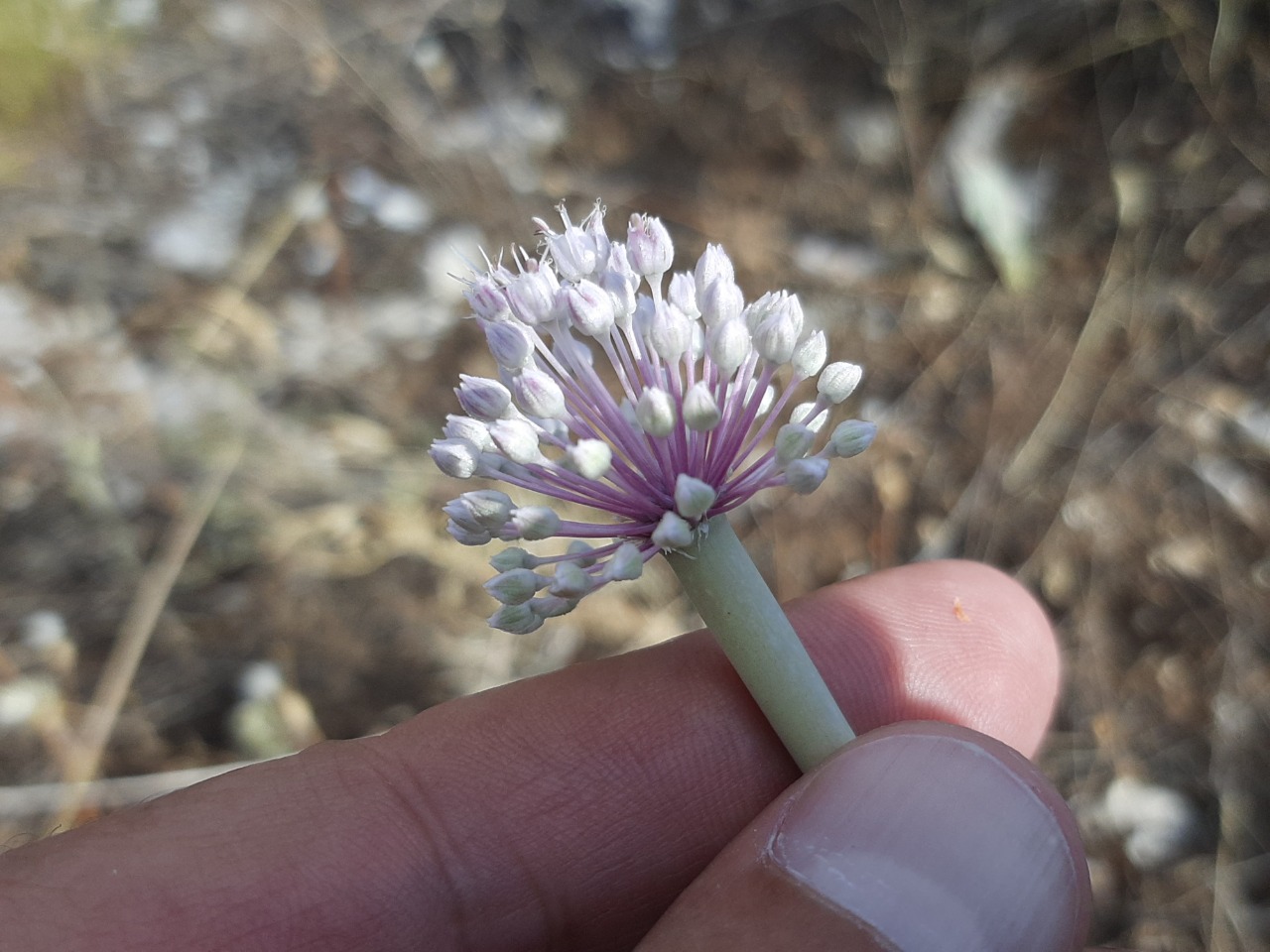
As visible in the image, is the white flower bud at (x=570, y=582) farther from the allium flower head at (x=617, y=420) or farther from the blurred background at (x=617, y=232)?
the blurred background at (x=617, y=232)

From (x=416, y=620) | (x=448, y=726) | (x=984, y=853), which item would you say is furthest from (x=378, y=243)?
(x=984, y=853)

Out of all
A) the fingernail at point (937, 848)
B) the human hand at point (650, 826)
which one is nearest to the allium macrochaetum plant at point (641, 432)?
the fingernail at point (937, 848)

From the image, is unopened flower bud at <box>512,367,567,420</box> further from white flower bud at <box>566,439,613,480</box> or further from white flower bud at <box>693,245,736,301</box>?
white flower bud at <box>693,245,736,301</box>

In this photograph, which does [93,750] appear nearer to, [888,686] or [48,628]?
[48,628]

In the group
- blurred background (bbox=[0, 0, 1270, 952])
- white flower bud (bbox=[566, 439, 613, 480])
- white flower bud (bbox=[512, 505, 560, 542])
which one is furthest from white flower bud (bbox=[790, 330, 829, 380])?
blurred background (bbox=[0, 0, 1270, 952])

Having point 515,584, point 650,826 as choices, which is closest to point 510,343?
point 515,584

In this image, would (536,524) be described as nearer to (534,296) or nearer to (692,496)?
(692,496)
